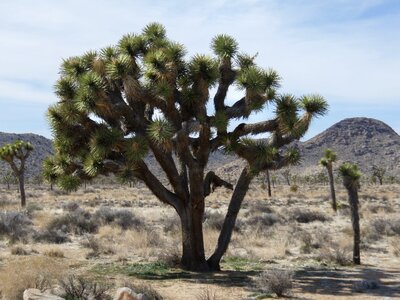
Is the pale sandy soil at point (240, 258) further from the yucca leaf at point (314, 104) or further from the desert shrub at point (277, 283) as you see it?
the yucca leaf at point (314, 104)

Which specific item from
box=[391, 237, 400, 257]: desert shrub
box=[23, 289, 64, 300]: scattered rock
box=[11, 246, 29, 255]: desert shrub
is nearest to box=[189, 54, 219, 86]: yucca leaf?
box=[23, 289, 64, 300]: scattered rock

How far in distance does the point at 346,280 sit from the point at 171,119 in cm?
526

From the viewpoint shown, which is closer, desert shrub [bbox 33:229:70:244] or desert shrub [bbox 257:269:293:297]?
desert shrub [bbox 257:269:293:297]

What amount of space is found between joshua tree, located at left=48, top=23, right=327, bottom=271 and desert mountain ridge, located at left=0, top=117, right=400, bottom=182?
89.7 metres

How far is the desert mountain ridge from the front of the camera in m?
110

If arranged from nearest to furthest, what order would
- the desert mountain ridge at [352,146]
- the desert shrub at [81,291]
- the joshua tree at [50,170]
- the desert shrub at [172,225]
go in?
the desert shrub at [81,291]
the joshua tree at [50,170]
the desert shrub at [172,225]
the desert mountain ridge at [352,146]

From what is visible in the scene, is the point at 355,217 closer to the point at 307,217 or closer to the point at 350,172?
the point at 350,172

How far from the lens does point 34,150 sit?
79.6 m

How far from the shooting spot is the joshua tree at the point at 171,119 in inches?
455

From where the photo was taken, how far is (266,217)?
24.3 meters

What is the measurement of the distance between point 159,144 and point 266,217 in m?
13.6

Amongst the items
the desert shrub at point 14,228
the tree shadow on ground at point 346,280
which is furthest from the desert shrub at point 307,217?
the desert shrub at point 14,228

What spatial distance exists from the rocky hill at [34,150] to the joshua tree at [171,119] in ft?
232

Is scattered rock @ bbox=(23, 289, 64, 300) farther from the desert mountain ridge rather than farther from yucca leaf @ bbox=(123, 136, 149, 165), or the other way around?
the desert mountain ridge
